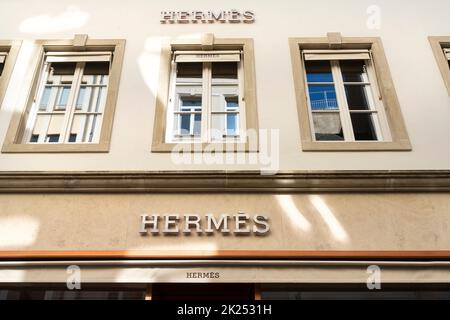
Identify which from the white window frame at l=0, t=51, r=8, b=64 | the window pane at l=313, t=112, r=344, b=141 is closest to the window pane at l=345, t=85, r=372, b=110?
the window pane at l=313, t=112, r=344, b=141

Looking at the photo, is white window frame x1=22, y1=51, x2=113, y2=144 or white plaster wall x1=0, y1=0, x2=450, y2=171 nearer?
white plaster wall x1=0, y1=0, x2=450, y2=171

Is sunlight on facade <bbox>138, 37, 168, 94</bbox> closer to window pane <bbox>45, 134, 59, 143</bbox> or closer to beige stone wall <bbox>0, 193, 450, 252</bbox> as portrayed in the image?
window pane <bbox>45, 134, 59, 143</bbox>

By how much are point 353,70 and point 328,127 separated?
4.10 ft

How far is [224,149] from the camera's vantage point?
206 inches

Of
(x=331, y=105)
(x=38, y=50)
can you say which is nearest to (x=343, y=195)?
(x=331, y=105)

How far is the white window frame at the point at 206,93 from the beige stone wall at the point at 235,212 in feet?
3.18

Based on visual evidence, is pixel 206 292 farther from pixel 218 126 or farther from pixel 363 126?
→ pixel 363 126

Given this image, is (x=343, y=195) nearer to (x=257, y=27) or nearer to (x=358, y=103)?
(x=358, y=103)

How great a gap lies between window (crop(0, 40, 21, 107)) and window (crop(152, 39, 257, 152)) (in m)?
2.22

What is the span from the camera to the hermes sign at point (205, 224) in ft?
15.2

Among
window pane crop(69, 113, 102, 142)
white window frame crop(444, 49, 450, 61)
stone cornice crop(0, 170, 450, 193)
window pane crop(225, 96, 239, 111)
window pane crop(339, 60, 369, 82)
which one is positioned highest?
white window frame crop(444, 49, 450, 61)

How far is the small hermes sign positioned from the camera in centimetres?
660

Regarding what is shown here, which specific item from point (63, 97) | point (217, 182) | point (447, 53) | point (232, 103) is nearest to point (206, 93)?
point (232, 103)

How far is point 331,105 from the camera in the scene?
5.84 metres
